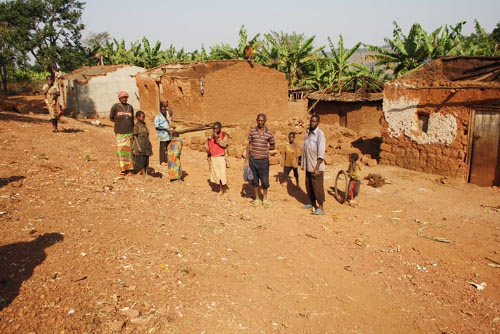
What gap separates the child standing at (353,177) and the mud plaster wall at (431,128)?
3594mm

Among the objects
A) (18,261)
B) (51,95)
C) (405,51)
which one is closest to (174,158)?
(18,261)

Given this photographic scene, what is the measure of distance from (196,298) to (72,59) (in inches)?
1264

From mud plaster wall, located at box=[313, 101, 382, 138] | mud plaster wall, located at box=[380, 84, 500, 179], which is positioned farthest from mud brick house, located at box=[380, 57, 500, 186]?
mud plaster wall, located at box=[313, 101, 382, 138]

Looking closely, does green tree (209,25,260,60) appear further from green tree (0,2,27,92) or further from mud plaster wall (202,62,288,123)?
green tree (0,2,27,92)

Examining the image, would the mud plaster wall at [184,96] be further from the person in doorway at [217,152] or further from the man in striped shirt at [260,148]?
the man in striped shirt at [260,148]

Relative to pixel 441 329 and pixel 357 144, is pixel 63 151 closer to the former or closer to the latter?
pixel 441 329

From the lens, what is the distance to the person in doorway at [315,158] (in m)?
6.63

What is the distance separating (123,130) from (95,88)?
15691 millimetres

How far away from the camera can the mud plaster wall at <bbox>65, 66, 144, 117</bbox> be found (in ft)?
68.7

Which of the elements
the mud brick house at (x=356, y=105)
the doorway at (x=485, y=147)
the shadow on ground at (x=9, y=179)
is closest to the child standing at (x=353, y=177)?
the doorway at (x=485, y=147)

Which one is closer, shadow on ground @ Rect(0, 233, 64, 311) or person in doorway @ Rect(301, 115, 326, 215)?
shadow on ground @ Rect(0, 233, 64, 311)

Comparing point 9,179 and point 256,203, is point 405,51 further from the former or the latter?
point 9,179

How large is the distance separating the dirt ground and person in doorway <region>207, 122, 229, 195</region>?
1.62 ft

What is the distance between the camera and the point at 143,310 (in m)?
3.50
